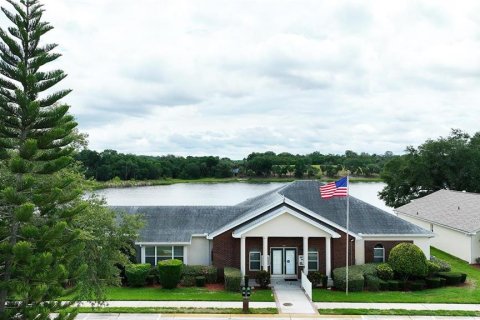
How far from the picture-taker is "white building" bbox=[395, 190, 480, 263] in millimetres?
30094

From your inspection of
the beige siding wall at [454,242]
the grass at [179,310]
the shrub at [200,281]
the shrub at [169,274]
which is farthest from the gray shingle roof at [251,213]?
the grass at [179,310]

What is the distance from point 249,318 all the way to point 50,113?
33.7 feet

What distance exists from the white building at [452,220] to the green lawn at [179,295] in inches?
592

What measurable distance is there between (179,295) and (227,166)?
9901cm

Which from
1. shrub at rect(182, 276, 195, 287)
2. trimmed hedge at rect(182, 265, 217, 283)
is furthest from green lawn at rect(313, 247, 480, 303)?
shrub at rect(182, 276, 195, 287)

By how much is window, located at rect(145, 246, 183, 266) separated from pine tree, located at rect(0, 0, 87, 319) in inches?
452

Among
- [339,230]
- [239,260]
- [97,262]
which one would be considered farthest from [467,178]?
[97,262]

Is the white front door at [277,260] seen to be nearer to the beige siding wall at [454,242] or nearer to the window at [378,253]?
the window at [378,253]

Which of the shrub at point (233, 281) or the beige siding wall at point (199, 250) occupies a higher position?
the beige siding wall at point (199, 250)

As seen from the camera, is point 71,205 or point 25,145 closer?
point 25,145

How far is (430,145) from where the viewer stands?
49.0m

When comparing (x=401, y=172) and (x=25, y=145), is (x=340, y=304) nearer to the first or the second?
(x=25, y=145)

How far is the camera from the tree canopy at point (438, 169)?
157 feet

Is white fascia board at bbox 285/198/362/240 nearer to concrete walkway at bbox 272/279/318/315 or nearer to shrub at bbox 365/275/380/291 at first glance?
shrub at bbox 365/275/380/291
